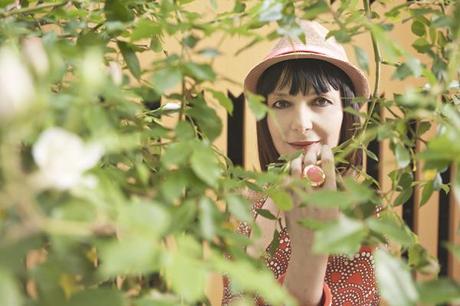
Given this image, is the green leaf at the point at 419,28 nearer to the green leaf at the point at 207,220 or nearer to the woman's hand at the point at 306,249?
the woman's hand at the point at 306,249

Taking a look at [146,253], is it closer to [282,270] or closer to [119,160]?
[119,160]

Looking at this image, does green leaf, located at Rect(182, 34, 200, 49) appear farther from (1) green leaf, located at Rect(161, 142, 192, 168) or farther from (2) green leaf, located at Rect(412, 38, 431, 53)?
(2) green leaf, located at Rect(412, 38, 431, 53)

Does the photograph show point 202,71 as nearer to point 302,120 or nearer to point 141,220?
point 141,220

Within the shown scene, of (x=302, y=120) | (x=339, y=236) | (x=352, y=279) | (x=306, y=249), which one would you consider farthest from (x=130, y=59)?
(x=352, y=279)

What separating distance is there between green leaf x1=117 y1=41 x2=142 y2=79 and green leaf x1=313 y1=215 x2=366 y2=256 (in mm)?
227

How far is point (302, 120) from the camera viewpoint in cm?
110

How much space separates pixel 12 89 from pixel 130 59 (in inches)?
11.7

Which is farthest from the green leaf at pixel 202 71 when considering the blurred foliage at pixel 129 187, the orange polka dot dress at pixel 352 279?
the orange polka dot dress at pixel 352 279

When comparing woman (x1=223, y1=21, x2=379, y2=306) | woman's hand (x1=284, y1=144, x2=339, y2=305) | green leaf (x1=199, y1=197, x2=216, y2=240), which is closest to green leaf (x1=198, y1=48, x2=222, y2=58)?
green leaf (x1=199, y1=197, x2=216, y2=240)

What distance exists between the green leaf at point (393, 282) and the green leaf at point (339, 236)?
16 millimetres

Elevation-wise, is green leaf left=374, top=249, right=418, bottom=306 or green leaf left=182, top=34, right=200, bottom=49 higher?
green leaf left=182, top=34, right=200, bottom=49

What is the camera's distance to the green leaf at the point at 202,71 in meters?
0.39

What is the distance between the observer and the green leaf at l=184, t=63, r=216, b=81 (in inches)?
15.5

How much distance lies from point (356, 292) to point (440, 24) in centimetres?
77
